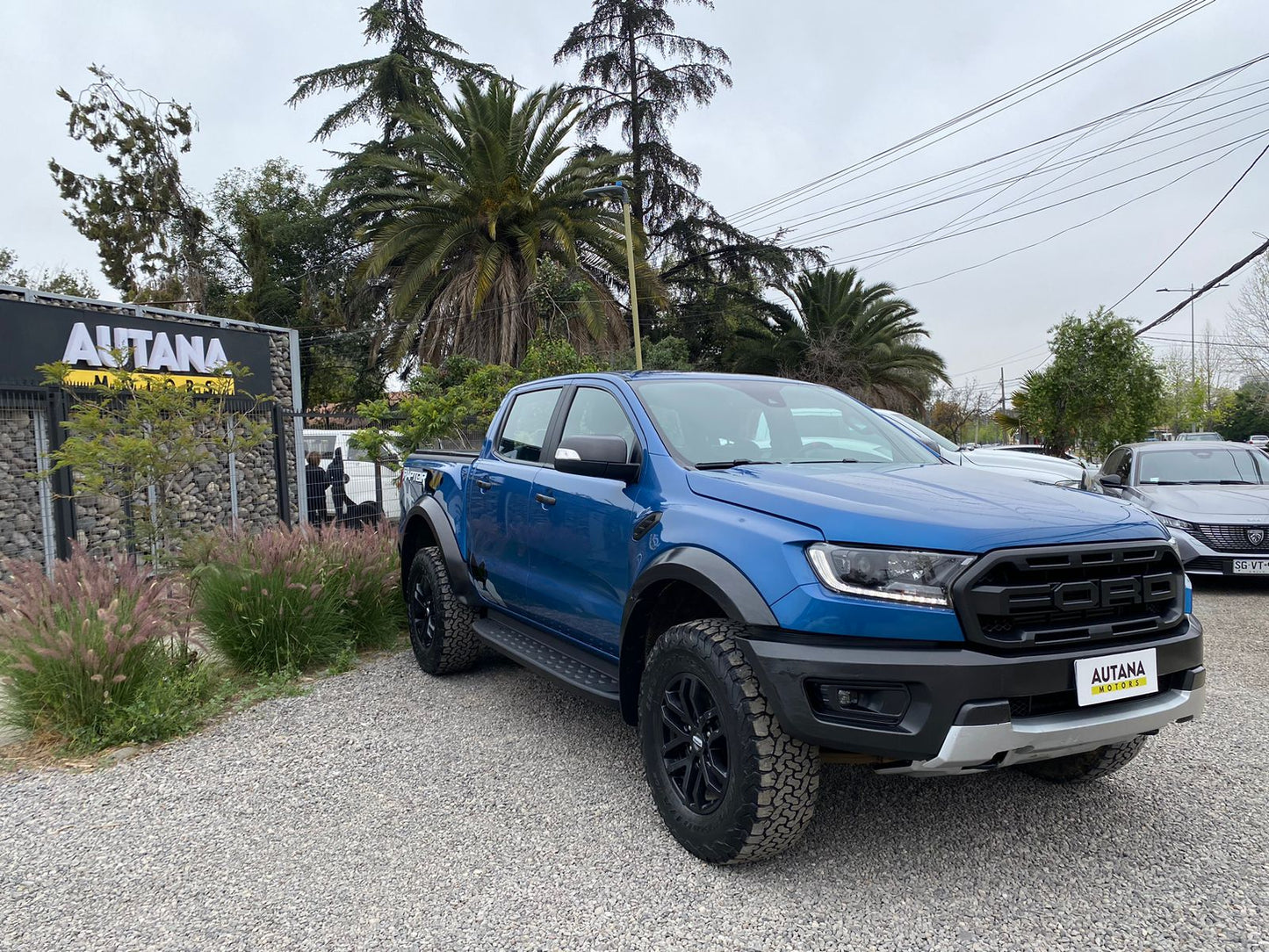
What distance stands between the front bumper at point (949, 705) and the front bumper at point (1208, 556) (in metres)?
5.86

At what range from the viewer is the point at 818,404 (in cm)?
420

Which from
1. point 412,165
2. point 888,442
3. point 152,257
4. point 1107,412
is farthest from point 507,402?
point 152,257

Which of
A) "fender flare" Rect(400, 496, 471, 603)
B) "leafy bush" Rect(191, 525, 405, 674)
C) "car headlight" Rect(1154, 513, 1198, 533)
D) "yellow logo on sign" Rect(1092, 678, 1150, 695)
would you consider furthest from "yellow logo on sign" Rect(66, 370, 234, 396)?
"car headlight" Rect(1154, 513, 1198, 533)

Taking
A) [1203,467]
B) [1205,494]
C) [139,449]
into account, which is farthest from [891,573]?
[1203,467]

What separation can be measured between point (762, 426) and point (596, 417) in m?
0.84

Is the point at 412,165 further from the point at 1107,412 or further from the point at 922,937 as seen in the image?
the point at 922,937

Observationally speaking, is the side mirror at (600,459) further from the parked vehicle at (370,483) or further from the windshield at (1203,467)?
the windshield at (1203,467)

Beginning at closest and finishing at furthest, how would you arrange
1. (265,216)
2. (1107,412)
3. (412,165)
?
(412,165), (1107,412), (265,216)

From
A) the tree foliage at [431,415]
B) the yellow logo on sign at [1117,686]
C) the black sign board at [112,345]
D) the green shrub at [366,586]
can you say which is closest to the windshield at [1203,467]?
the tree foliage at [431,415]

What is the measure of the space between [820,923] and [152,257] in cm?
3290

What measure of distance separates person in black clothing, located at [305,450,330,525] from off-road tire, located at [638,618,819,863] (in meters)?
11.2

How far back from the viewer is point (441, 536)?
527 centimetres

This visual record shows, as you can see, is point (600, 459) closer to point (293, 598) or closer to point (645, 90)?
point (293, 598)

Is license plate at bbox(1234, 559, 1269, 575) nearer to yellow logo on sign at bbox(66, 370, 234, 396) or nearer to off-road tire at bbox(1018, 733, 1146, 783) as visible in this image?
off-road tire at bbox(1018, 733, 1146, 783)
